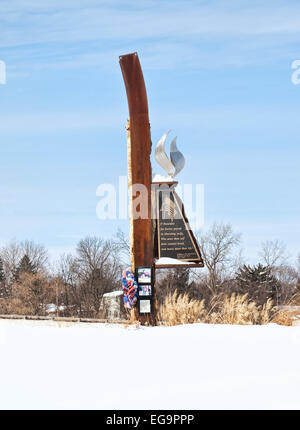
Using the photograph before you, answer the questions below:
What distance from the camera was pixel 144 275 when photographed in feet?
43.8

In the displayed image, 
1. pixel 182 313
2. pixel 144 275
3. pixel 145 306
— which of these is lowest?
pixel 182 313

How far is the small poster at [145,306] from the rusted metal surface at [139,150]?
2.67 feet

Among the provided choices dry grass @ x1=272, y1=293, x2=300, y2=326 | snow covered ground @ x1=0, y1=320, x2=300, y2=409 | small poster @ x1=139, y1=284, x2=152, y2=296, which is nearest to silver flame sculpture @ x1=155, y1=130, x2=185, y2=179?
small poster @ x1=139, y1=284, x2=152, y2=296

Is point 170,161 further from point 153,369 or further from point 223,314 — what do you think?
point 153,369

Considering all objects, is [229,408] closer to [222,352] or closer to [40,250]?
[222,352]

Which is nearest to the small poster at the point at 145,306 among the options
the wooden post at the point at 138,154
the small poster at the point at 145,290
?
the small poster at the point at 145,290

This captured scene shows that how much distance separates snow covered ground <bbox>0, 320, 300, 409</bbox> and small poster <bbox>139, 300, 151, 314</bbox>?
8.10ft

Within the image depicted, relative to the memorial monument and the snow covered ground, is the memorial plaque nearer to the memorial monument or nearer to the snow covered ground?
the memorial monument

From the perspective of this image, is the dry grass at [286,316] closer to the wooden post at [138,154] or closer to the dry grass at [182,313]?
the dry grass at [182,313]

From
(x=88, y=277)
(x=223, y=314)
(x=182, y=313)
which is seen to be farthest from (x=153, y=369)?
(x=88, y=277)

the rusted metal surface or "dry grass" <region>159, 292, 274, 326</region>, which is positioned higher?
the rusted metal surface

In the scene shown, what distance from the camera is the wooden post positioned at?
13.4m

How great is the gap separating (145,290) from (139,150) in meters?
3.11
